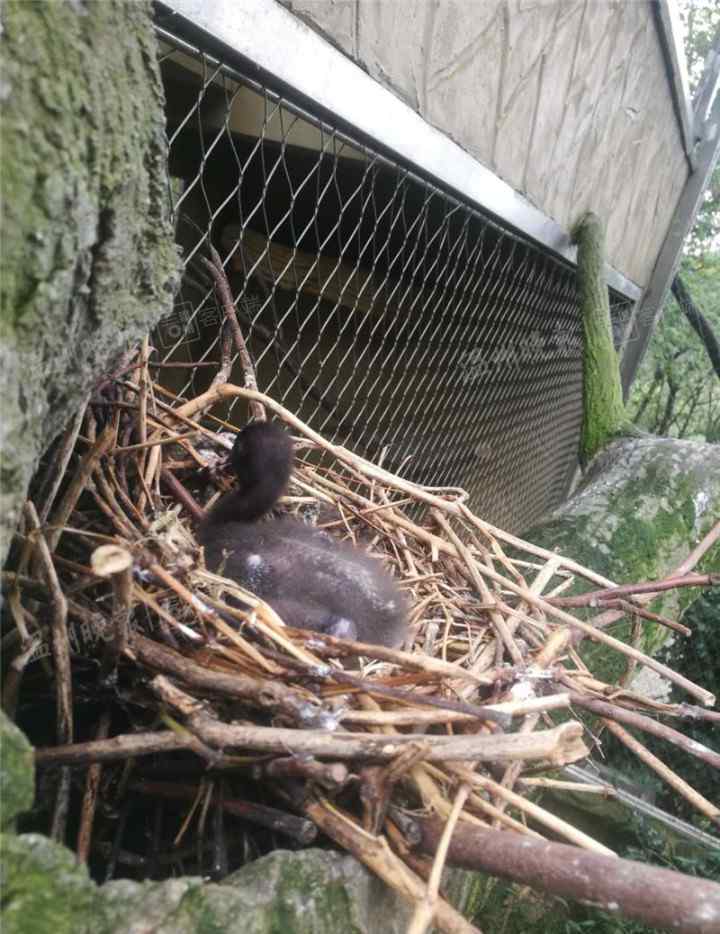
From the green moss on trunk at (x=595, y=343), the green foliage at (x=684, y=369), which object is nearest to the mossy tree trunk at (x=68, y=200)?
the green moss on trunk at (x=595, y=343)

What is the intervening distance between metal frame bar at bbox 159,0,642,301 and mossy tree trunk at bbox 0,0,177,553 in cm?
76

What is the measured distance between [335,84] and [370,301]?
1.53 metres

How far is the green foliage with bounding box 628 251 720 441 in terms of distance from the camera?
6922 mm

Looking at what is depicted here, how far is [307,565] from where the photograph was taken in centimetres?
180

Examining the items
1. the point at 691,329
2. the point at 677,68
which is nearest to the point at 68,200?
the point at 677,68

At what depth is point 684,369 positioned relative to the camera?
7668 millimetres

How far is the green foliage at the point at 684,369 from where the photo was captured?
22.7 ft

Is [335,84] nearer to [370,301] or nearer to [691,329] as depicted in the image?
[370,301]

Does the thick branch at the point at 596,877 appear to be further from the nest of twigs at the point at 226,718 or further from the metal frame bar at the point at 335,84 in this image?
the metal frame bar at the point at 335,84

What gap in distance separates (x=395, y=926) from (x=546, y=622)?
77 centimetres

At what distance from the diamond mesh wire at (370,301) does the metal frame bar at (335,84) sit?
2.2 inches

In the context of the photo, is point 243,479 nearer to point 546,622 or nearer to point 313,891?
point 546,622

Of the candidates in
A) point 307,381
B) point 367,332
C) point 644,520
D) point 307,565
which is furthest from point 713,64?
point 307,565

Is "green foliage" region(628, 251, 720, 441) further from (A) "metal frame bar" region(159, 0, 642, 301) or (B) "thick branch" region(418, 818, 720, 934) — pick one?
(B) "thick branch" region(418, 818, 720, 934)
